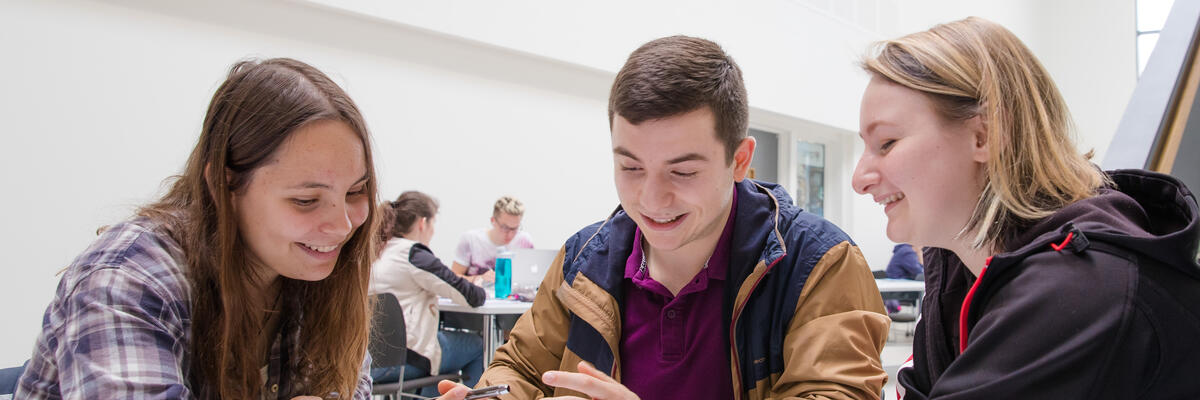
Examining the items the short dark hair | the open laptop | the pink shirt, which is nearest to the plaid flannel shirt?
the short dark hair

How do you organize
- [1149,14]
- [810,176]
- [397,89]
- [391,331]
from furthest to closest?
1. [1149,14]
2. [810,176]
3. [397,89]
4. [391,331]

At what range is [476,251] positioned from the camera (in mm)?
5281

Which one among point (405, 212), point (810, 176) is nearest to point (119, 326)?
point (405, 212)

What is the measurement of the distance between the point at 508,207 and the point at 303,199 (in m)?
3.93

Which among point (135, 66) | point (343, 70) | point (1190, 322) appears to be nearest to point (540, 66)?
point (343, 70)

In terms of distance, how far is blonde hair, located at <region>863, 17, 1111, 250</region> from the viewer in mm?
957

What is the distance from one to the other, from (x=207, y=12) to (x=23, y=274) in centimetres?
164

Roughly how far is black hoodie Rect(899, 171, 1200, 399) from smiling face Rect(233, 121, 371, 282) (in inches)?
37.0

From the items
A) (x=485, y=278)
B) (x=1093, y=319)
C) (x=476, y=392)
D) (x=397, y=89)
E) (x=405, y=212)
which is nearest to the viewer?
(x=1093, y=319)

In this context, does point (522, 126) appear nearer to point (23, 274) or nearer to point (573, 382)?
point (23, 274)

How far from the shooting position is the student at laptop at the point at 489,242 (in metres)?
5.12

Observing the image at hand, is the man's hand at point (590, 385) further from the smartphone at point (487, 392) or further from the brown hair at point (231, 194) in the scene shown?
the brown hair at point (231, 194)

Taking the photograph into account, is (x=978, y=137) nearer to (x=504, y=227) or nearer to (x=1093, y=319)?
(x=1093, y=319)

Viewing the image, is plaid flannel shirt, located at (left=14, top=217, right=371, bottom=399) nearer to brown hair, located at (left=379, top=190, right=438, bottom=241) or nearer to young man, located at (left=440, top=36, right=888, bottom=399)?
young man, located at (left=440, top=36, right=888, bottom=399)
